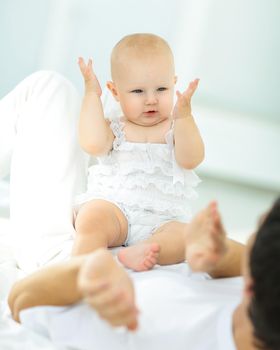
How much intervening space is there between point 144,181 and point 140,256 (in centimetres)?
31

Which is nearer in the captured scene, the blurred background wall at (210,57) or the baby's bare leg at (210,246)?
the baby's bare leg at (210,246)

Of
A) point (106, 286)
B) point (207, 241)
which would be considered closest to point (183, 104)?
point (207, 241)

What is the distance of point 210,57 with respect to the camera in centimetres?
321

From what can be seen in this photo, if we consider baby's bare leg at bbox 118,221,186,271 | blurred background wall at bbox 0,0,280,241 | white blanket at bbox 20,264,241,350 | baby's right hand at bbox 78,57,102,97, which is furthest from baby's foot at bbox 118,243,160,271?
blurred background wall at bbox 0,0,280,241

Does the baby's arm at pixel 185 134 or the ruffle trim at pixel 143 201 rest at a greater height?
the baby's arm at pixel 185 134

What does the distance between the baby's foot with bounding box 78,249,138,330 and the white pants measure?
59 centimetres

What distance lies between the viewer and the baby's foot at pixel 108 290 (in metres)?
0.92

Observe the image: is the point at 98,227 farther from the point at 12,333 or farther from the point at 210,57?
the point at 210,57

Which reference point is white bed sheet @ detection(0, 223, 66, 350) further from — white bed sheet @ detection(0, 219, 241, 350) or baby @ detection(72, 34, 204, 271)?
baby @ detection(72, 34, 204, 271)

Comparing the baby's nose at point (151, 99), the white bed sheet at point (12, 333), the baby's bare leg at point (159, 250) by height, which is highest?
the baby's nose at point (151, 99)

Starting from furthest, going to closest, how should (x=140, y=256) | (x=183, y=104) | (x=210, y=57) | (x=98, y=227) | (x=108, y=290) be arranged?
(x=210, y=57) < (x=183, y=104) < (x=98, y=227) < (x=140, y=256) < (x=108, y=290)

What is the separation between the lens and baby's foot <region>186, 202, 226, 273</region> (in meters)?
1.06

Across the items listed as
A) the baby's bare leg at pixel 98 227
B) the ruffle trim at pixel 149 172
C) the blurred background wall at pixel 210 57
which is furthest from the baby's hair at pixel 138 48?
the blurred background wall at pixel 210 57

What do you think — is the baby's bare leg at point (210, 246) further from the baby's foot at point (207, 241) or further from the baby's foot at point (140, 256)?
the baby's foot at point (140, 256)
